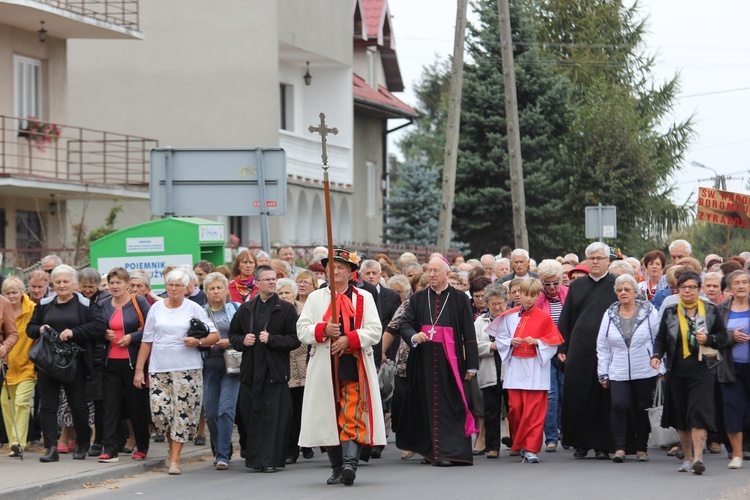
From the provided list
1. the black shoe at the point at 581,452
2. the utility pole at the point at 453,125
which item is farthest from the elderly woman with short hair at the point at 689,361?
the utility pole at the point at 453,125

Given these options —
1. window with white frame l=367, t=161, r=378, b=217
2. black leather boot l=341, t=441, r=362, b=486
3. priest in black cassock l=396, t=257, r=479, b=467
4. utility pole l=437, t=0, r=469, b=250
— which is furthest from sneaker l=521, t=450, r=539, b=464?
window with white frame l=367, t=161, r=378, b=217

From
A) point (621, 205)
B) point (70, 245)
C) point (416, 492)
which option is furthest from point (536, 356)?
point (621, 205)

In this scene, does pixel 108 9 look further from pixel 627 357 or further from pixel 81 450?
pixel 627 357

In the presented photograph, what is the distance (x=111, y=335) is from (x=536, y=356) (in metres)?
4.13

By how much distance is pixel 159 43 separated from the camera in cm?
3403

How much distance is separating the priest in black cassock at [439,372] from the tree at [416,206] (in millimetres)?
29509

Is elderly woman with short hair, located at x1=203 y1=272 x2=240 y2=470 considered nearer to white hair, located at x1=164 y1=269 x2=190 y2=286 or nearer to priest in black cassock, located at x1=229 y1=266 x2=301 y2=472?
priest in black cassock, located at x1=229 y1=266 x2=301 y2=472

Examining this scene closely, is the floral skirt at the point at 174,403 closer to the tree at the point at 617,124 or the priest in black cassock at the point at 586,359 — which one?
the priest in black cassock at the point at 586,359

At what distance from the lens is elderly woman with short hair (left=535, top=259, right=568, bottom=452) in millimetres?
14805

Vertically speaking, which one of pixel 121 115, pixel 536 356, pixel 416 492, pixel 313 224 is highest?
pixel 121 115

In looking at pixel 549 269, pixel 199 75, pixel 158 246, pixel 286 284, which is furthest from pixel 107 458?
pixel 199 75

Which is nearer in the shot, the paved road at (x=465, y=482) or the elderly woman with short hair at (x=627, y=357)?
the paved road at (x=465, y=482)

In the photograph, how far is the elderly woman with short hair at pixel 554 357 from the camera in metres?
14.8

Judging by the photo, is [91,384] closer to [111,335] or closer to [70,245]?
A: [111,335]
